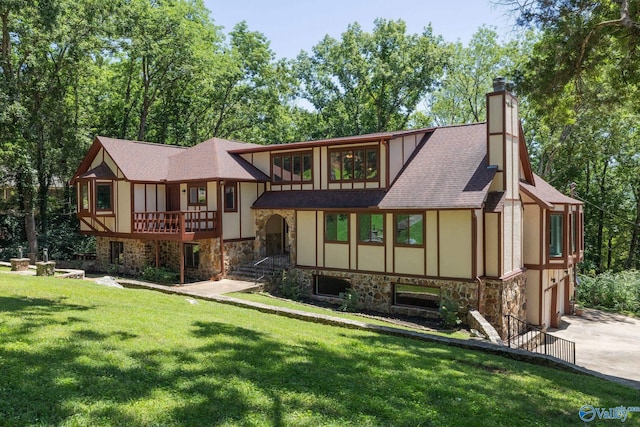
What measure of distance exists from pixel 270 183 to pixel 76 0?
14351 mm

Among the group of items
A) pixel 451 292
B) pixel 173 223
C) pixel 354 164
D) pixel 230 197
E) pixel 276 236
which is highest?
pixel 354 164

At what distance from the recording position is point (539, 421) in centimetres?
616

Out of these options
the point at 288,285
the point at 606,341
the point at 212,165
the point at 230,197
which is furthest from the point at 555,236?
the point at 212,165

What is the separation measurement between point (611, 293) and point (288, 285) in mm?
17270

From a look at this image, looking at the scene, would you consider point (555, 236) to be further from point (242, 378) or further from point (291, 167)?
point (242, 378)

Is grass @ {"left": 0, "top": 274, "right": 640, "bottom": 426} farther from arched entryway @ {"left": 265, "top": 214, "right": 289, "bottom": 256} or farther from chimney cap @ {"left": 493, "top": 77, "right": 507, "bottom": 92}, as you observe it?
arched entryway @ {"left": 265, "top": 214, "right": 289, "bottom": 256}

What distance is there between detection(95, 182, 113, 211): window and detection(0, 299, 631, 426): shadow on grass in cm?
1343

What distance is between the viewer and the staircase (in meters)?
19.9

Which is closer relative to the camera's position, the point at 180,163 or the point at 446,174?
the point at 446,174

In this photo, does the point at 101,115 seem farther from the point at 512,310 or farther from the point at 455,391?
the point at 455,391

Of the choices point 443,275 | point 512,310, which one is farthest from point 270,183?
point 512,310

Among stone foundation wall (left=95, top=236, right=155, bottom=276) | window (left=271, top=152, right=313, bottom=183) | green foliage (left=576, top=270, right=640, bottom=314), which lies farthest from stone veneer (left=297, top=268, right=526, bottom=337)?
green foliage (left=576, top=270, right=640, bottom=314)

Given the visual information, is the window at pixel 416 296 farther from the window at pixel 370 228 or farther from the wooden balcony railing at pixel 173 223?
the wooden balcony railing at pixel 173 223

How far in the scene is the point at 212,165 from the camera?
21.1 meters
